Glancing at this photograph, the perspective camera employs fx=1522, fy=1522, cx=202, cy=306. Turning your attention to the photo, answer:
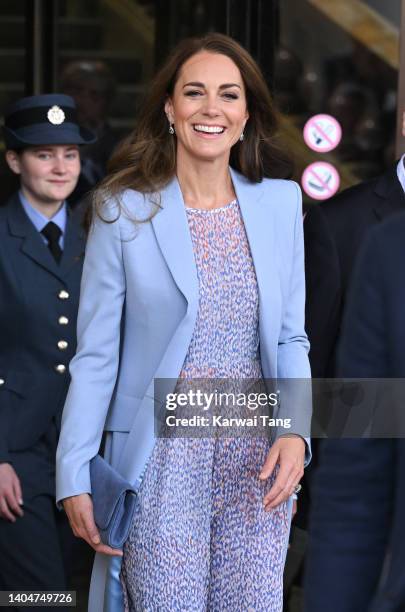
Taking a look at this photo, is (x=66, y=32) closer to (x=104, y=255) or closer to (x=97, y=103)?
(x=97, y=103)

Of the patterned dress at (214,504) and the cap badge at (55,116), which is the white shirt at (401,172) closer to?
the patterned dress at (214,504)

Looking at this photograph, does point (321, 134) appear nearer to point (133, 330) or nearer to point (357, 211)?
point (357, 211)

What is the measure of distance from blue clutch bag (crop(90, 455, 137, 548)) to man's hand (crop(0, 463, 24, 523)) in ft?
3.85

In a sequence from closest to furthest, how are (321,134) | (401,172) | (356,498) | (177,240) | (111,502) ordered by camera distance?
(356,498) → (111,502) → (177,240) → (401,172) → (321,134)

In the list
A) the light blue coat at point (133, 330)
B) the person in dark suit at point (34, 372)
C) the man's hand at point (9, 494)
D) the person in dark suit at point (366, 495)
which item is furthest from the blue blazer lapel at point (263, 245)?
the man's hand at point (9, 494)

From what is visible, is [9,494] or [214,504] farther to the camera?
[9,494]

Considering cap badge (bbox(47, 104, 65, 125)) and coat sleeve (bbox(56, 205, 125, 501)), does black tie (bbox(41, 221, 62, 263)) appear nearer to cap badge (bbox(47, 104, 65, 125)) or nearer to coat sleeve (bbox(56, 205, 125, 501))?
cap badge (bbox(47, 104, 65, 125))

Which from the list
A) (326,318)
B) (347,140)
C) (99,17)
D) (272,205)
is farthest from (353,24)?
(272,205)

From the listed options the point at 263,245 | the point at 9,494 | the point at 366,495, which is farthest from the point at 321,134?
the point at 366,495

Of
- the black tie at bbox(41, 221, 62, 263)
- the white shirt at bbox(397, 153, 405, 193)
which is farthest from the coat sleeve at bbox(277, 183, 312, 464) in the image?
the black tie at bbox(41, 221, 62, 263)

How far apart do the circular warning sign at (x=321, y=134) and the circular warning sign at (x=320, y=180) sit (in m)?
0.13

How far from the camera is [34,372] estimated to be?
13.9 feet

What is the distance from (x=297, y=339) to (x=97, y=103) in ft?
9.94

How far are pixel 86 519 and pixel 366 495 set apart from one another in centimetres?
99
